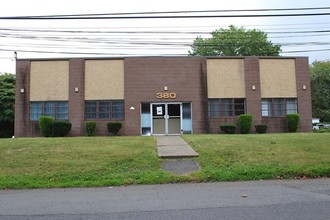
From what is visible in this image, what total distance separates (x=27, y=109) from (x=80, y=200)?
18889 millimetres

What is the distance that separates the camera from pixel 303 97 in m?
25.9

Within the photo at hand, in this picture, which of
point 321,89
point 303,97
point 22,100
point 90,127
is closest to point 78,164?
point 90,127

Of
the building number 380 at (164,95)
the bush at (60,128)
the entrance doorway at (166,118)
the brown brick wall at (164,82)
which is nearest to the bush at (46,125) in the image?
the bush at (60,128)

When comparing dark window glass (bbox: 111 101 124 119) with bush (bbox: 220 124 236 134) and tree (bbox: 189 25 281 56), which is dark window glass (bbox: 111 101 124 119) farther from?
tree (bbox: 189 25 281 56)

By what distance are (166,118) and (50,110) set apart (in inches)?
314

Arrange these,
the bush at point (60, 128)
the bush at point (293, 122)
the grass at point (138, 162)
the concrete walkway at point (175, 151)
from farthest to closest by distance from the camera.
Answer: the bush at point (293, 122) < the bush at point (60, 128) < the concrete walkway at point (175, 151) < the grass at point (138, 162)

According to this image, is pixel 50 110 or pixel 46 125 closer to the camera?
pixel 46 125

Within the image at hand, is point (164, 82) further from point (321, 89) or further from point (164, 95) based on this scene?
point (321, 89)

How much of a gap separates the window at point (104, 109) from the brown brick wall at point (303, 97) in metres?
12.5

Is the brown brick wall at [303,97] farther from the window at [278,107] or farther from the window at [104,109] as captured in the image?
the window at [104,109]

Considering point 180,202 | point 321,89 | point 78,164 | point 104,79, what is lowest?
point 180,202

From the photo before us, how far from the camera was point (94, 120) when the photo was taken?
25.0m

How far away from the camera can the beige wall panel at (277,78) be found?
2591 cm

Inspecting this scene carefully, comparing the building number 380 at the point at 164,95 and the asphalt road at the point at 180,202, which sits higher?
the building number 380 at the point at 164,95
